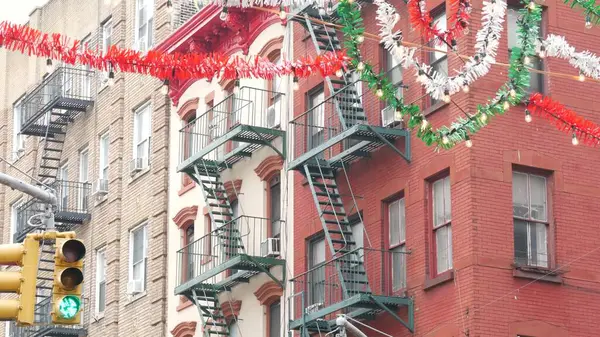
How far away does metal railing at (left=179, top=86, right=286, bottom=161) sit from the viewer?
37.2 meters

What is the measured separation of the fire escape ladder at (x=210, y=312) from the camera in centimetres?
3716

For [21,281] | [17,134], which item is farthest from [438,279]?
[17,134]

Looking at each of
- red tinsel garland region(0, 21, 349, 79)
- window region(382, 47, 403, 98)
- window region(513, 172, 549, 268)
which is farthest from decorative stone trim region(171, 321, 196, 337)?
red tinsel garland region(0, 21, 349, 79)

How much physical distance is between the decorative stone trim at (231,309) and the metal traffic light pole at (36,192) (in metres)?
Answer: 16.2

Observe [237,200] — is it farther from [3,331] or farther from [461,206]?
[3,331]

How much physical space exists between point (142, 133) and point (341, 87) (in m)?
12.9

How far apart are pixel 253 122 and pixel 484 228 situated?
10260 mm

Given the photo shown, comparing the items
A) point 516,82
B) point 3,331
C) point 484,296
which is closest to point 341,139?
point 484,296

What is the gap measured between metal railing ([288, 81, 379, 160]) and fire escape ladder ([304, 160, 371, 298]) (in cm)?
54

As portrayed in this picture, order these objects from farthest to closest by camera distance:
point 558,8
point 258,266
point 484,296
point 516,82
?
point 258,266
point 558,8
point 484,296
point 516,82

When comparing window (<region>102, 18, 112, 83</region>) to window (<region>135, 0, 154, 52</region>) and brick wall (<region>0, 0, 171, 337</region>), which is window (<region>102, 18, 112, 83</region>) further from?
window (<region>135, 0, 154, 52</region>)

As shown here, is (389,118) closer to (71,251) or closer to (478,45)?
(478,45)

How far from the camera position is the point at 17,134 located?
55.5 meters

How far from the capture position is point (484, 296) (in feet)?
92.5
